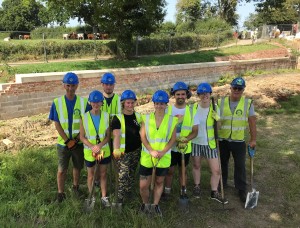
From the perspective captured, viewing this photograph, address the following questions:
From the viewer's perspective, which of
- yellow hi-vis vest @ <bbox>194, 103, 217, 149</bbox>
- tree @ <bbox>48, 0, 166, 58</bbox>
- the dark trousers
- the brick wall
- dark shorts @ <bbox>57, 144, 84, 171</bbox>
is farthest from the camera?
tree @ <bbox>48, 0, 166, 58</bbox>

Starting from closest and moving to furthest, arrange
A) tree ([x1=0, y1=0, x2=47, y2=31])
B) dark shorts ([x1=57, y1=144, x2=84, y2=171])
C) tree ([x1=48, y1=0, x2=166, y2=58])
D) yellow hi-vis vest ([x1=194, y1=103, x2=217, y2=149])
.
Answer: dark shorts ([x1=57, y1=144, x2=84, y2=171]), yellow hi-vis vest ([x1=194, y1=103, x2=217, y2=149]), tree ([x1=48, y1=0, x2=166, y2=58]), tree ([x1=0, y1=0, x2=47, y2=31])

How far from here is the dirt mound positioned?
704 centimetres

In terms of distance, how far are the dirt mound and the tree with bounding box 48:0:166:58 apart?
14.2 feet

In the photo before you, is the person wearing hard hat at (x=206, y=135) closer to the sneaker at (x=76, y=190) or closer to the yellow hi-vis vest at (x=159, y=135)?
the yellow hi-vis vest at (x=159, y=135)

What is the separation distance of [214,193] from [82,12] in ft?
46.8

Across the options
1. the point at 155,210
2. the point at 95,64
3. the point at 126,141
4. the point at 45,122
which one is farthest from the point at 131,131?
the point at 95,64

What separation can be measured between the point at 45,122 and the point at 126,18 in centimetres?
779

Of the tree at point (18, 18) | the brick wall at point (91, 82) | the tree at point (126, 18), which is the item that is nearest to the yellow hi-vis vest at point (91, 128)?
the brick wall at point (91, 82)

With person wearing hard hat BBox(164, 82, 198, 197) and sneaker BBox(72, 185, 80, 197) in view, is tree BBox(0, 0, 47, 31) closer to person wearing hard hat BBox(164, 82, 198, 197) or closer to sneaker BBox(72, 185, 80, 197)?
sneaker BBox(72, 185, 80, 197)

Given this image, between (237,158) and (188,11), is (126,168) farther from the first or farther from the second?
(188,11)

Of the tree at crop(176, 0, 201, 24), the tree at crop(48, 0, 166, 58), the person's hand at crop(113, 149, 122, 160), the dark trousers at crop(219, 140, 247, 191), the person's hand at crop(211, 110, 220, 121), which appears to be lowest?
the dark trousers at crop(219, 140, 247, 191)

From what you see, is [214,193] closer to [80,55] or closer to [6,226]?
[6,226]

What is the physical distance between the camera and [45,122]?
27.8 feet

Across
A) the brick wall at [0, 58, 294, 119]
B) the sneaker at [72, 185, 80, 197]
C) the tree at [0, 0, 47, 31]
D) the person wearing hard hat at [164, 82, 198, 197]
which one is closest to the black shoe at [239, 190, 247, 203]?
the person wearing hard hat at [164, 82, 198, 197]
